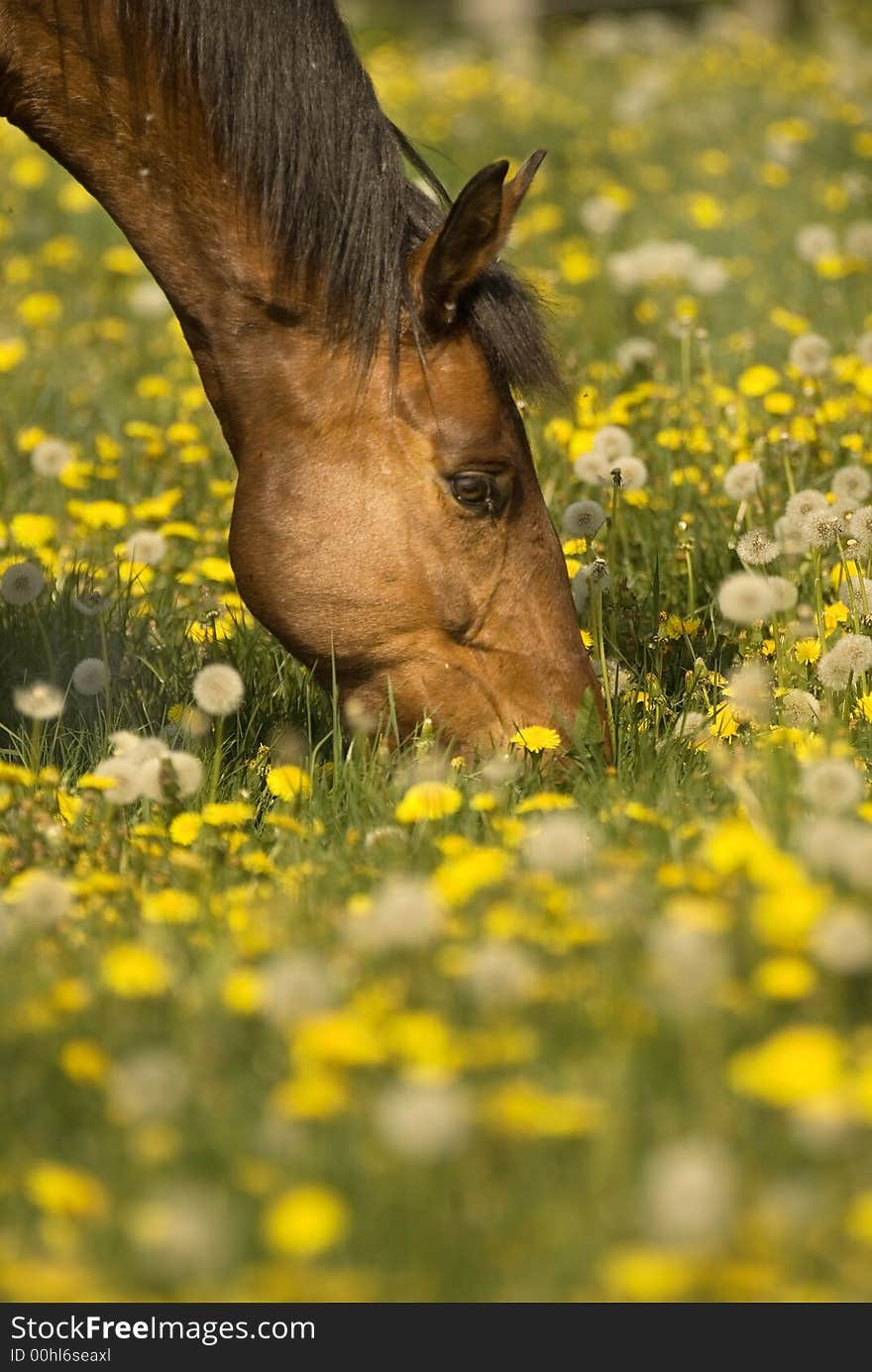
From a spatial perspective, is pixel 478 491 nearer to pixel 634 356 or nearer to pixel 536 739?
pixel 536 739

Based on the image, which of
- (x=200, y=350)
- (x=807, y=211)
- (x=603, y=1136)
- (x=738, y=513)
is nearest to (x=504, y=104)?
(x=807, y=211)

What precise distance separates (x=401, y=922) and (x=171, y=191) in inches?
76.1

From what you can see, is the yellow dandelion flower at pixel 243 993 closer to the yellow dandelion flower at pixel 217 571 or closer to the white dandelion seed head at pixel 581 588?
the white dandelion seed head at pixel 581 588

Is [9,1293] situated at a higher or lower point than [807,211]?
lower

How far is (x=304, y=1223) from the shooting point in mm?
1775

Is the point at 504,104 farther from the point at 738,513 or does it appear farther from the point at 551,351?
the point at 551,351

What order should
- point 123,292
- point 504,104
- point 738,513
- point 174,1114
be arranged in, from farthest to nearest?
point 504,104 < point 123,292 < point 738,513 < point 174,1114

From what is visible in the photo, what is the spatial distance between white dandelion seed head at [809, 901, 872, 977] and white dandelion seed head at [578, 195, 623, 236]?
615 centimetres

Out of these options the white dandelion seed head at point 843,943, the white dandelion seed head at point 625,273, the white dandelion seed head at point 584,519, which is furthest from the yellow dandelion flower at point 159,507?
the white dandelion seed head at point 843,943

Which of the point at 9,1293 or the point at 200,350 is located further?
the point at 200,350

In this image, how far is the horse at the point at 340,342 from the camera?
355 cm

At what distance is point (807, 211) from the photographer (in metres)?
8.70

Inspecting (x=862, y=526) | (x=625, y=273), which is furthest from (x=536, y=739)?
(x=625, y=273)

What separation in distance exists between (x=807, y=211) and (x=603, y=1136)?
743 centimetres
